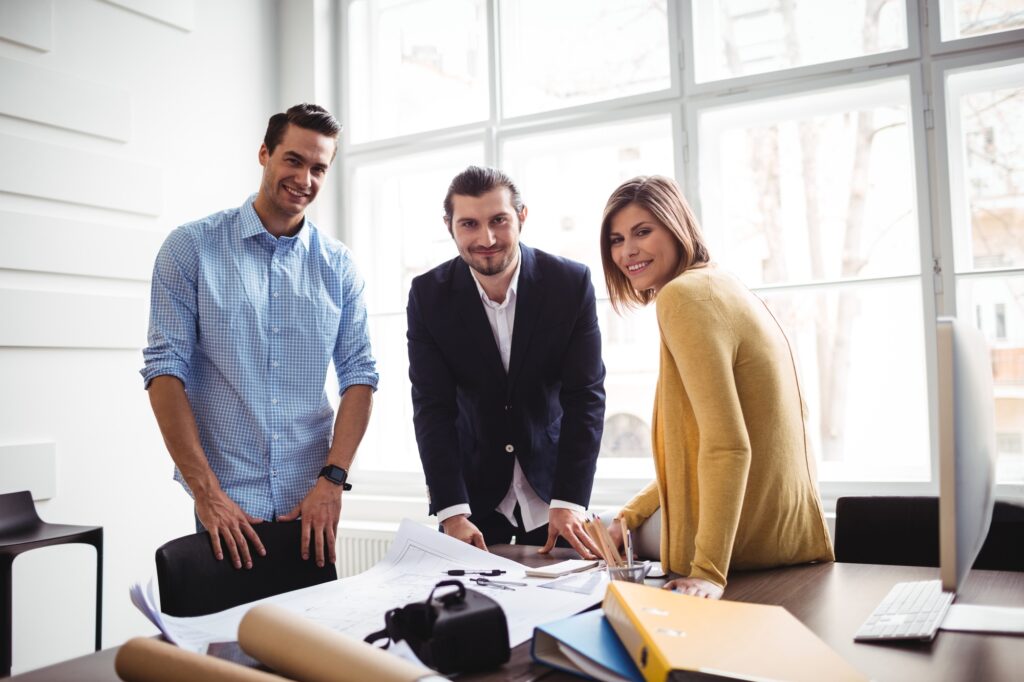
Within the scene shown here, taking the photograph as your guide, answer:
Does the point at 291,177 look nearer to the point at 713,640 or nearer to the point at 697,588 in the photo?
the point at 697,588

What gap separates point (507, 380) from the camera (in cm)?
224

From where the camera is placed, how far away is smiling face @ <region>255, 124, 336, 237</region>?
6.86 feet

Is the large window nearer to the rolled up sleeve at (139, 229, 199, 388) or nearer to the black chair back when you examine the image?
the black chair back

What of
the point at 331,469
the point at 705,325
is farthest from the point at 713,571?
the point at 331,469

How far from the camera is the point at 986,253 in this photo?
3049 millimetres

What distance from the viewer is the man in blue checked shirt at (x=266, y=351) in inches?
75.7

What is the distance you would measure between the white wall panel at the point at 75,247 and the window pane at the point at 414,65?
4.72ft

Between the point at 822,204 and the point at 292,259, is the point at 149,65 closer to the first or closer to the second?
the point at 292,259

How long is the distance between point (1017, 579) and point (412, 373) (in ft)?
4.93

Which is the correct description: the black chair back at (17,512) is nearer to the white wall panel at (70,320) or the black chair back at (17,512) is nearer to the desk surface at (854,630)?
the white wall panel at (70,320)

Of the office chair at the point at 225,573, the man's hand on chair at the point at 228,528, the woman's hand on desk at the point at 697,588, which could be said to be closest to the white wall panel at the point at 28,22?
the man's hand on chair at the point at 228,528

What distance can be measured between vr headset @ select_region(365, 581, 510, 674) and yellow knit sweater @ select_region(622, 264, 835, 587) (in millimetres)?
443

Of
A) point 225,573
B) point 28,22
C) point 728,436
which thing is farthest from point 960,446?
point 28,22

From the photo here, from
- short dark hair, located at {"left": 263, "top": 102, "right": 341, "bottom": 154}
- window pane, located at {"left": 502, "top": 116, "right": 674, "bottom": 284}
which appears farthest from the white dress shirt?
window pane, located at {"left": 502, "top": 116, "right": 674, "bottom": 284}
